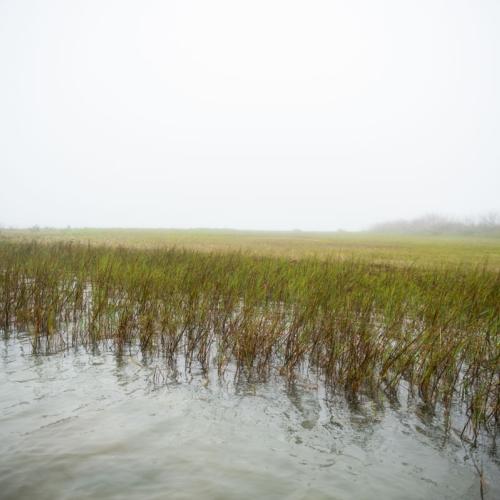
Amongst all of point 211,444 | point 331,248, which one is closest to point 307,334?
point 211,444

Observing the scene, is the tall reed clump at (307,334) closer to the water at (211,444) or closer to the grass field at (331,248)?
the water at (211,444)

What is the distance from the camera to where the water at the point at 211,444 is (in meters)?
2.21

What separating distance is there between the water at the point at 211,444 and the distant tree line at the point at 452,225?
172 ft

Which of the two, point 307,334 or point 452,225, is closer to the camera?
point 307,334

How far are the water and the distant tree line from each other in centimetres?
Result: 5232

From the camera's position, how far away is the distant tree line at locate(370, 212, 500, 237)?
53944 millimetres

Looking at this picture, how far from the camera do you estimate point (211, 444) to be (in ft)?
8.66

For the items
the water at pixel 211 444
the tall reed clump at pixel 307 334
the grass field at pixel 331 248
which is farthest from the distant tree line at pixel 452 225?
the water at pixel 211 444

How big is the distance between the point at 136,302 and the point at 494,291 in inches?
246

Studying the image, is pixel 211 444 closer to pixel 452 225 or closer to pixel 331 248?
pixel 331 248

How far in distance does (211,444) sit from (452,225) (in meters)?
67.4

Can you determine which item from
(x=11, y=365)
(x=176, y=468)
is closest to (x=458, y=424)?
(x=176, y=468)

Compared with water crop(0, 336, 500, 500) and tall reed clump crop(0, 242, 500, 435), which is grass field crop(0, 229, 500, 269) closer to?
tall reed clump crop(0, 242, 500, 435)

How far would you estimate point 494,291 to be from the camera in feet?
22.7
